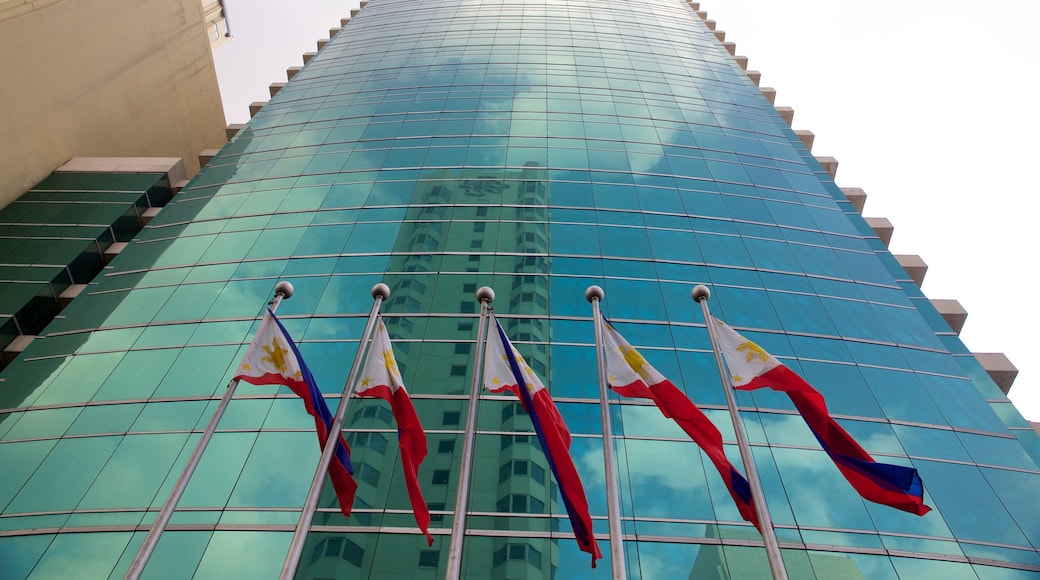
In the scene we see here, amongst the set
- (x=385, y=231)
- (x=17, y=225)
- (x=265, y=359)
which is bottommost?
(x=17, y=225)

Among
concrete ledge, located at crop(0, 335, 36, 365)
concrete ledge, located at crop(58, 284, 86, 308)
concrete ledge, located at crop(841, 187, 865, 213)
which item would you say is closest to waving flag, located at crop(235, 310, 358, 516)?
concrete ledge, located at crop(0, 335, 36, 365)

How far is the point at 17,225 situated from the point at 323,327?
17446mm

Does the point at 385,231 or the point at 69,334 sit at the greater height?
the point at 385,231

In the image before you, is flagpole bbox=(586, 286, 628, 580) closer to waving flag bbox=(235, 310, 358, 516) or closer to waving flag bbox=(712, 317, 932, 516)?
waving flag bbox=(712, 317, 932, 516)

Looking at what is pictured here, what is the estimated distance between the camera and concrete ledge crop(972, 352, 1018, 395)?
25844 millimetres

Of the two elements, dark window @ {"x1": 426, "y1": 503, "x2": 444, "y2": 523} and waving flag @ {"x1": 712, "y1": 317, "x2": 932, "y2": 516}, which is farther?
dark window @ {"x1": 426, "y1": 503, "x2": 444, "y2": 523}

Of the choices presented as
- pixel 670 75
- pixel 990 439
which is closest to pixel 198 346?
pixel 990 439

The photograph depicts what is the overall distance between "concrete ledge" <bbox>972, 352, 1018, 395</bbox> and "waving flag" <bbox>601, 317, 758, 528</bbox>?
1892 centimetres

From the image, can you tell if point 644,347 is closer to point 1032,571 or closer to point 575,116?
point 1032,571

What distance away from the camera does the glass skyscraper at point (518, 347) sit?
15398 millimetres

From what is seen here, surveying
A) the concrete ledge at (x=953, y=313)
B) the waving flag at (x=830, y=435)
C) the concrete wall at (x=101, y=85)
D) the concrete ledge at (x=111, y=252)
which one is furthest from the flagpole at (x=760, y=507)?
the concrete wall at (x=101, y=85)

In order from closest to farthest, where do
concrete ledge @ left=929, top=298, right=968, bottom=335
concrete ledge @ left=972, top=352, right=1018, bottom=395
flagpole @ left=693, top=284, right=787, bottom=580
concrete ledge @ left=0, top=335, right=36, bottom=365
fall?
flagpole @ left=693, top=284, right=787, bottom=580 → concrete ledge @ left=0, top=335, right=36, bottom=365 → concrete ledge @ left=972, top=352, right=1018, bottom=395 → concrete ledge @ left=929, top=298, right=968, bottom=335

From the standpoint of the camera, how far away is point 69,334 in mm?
22328

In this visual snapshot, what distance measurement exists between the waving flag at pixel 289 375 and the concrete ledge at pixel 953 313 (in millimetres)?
25058
